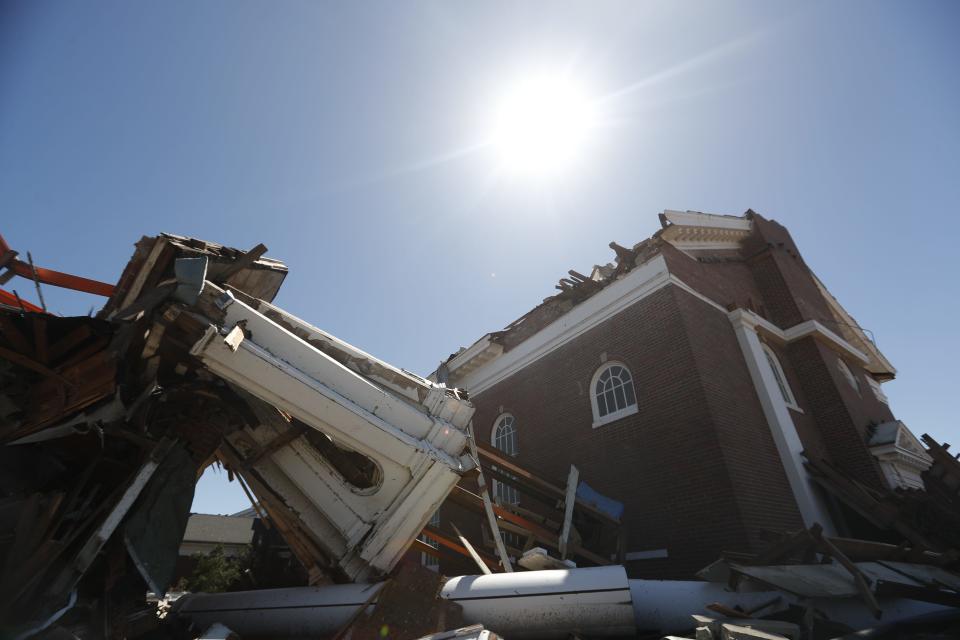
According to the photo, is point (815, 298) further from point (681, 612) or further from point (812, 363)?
point (681, 612)

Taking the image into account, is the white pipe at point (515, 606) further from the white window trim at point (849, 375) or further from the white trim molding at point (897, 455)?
the white window trim at point (849, 375)

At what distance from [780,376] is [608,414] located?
521cm

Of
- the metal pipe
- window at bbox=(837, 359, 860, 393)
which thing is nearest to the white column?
window at bbox=(837, 359, 860, 393)

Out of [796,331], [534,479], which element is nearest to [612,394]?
[534,479]

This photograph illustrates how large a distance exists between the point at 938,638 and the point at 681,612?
87.1 inches

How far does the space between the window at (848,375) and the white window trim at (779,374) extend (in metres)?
2.23

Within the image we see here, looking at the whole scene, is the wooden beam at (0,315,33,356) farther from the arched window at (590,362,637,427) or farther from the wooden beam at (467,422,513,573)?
the arched window at (590,362,637,427)

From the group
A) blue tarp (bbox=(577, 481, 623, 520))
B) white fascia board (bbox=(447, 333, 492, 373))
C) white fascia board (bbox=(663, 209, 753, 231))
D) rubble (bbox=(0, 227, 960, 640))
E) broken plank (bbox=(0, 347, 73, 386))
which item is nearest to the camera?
rubble (bbox=(0, 227, 960, 640))

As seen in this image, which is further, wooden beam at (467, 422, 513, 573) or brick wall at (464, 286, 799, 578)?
brick wall at (464, 286, 799, 578)

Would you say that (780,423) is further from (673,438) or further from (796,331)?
(796,331)

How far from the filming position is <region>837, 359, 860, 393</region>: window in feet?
42.9

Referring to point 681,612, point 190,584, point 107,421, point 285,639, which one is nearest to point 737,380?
point 681,612

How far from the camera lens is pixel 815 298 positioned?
1484cm

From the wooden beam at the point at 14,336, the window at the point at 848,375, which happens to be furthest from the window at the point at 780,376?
the wooden beam at the point at 14,336
